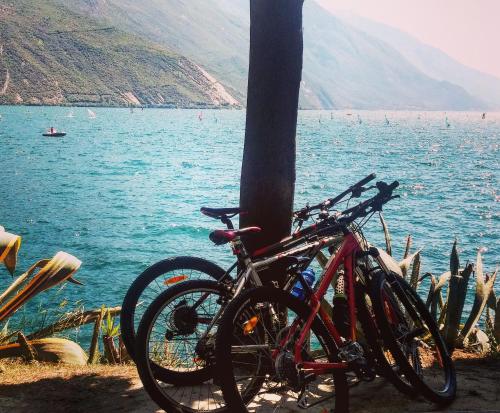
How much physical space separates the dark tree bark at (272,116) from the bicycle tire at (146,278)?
0.62 m

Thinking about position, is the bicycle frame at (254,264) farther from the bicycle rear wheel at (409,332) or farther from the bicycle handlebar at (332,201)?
the bicycle rear wheel at (409,332)

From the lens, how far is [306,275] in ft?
12.9

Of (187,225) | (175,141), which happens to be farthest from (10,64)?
(187,225)

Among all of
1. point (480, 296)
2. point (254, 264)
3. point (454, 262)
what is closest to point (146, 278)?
point (254, 264)

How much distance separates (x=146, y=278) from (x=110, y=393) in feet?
3.01

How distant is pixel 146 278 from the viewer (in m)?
3.75

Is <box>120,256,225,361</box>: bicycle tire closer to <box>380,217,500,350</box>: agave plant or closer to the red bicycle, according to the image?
the red bicycle

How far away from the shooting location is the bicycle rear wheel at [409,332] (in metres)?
3.74

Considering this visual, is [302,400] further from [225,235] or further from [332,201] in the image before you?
[332,201]

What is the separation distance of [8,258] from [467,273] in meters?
3.79

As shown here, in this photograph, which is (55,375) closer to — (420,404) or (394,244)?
(420,404)

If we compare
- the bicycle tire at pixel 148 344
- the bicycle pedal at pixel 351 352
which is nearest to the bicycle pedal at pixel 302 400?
the bicycle pedal at pixel 351 352

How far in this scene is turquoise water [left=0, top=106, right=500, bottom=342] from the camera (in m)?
28.4

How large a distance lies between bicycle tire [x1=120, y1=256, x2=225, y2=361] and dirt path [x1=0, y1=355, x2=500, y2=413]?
360 mm
